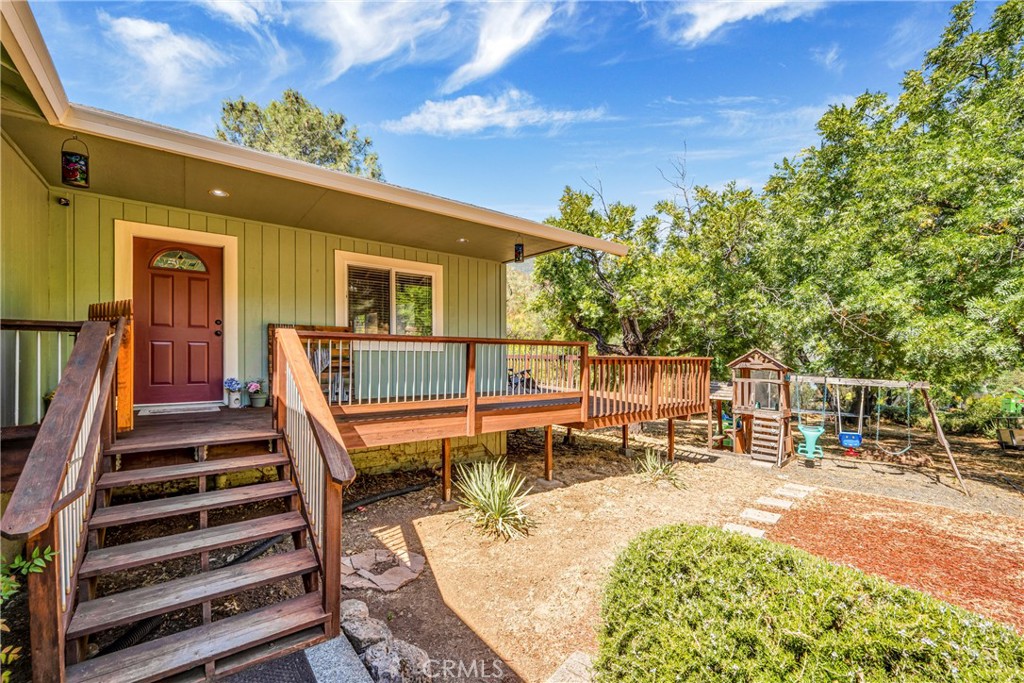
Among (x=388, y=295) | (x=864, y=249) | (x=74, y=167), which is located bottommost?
(x=388, y=295)

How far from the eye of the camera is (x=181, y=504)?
116 inches

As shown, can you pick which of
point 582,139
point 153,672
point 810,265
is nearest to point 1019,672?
point 153,672

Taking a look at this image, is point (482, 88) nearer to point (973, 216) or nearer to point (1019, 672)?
point (973, 216)

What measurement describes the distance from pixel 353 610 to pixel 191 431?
7.14 feet

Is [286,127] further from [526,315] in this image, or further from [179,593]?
[179,593]

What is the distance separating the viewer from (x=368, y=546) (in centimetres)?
431

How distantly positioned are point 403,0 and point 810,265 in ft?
30.5

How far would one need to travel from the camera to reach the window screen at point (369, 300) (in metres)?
6.37

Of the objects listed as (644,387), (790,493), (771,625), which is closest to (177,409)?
(771,625)

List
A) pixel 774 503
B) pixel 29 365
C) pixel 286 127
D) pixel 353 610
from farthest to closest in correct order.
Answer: pixel 286 127 < pixel 774 503 < pixel 29 365 < pixel 353 610

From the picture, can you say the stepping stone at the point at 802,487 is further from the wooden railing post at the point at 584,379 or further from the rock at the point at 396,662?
the rock at the point at 396,662

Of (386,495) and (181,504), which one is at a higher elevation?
(181,504)

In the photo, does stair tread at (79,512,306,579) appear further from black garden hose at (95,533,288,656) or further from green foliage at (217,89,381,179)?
green foliage at (217,89,381,179)

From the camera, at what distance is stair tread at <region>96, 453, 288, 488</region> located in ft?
9.65
